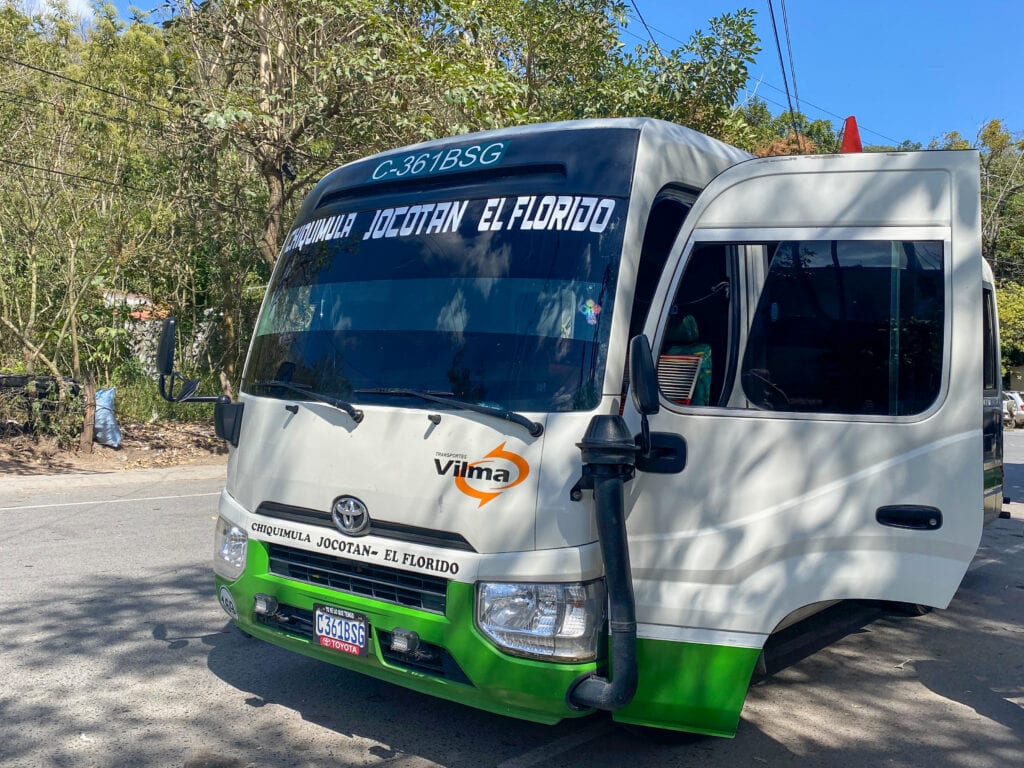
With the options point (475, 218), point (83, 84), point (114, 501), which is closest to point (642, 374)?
point (475, 218)

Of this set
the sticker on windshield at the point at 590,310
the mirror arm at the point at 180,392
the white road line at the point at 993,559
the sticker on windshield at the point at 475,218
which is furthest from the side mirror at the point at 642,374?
the white road line at the point at 993,559

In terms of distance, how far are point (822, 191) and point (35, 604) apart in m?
5.61

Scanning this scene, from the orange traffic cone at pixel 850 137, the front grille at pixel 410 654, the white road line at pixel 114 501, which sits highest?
the orange traffic cone at pixel 850 137

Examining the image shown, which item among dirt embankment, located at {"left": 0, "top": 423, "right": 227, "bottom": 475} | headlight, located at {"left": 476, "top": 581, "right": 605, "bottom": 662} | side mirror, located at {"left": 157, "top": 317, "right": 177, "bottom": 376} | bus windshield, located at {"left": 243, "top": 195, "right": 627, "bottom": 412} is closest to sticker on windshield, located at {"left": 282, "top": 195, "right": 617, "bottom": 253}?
bus windshield, located at {"left": 243, "top": 195, "right": 627, "bottom": 412}

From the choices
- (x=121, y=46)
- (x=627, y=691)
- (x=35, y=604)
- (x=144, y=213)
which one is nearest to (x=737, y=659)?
(x=627, y=691)

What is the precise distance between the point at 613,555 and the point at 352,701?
6.73 ft

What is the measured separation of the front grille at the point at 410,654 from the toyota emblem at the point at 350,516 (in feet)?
1.37

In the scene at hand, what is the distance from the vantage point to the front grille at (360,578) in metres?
3.74

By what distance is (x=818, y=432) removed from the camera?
367 centimetres

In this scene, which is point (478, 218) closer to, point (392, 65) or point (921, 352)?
point (921, 352)

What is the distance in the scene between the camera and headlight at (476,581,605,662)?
11.6 feet

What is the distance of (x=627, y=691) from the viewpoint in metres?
3.48

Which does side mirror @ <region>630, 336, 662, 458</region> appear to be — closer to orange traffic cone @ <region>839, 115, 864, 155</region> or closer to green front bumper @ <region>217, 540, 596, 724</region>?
green front bumper @ <region>217, 540, 596, 724</region>

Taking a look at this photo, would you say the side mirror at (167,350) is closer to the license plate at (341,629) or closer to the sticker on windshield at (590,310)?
the license plate at (341,629)
